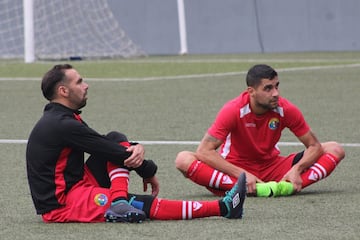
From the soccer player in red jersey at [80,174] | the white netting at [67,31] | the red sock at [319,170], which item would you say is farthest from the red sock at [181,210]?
the white netting at [67,31]

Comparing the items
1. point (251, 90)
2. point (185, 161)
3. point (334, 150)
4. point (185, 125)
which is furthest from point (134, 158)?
point (185, 125)

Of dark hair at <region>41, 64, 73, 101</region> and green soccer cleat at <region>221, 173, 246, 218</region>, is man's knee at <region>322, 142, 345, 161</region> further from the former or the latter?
dark hair at <region>41, 64, 73, 101</region>

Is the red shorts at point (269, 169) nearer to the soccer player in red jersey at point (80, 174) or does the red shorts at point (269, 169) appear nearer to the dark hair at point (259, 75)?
the dark hair at point (259, 75)

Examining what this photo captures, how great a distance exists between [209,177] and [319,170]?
2.58 ft

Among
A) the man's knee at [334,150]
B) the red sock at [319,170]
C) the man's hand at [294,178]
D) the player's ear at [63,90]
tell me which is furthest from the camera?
the man's knee at [334,150]

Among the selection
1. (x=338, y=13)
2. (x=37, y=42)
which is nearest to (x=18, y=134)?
(x=37, y=42)

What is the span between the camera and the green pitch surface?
6270 millimetres

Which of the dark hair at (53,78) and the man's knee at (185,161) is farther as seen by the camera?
the man's knee at (185,161)

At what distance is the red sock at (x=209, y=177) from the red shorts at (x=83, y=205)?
4.38 feet

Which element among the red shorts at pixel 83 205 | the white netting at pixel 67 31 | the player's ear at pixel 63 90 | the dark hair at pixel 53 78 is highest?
the dark hair at pixel 53 78

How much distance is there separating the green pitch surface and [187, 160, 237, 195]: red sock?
116mm

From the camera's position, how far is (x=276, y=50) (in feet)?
98.0

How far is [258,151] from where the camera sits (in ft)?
25.8

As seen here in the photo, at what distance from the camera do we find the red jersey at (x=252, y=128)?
7.69 meters
